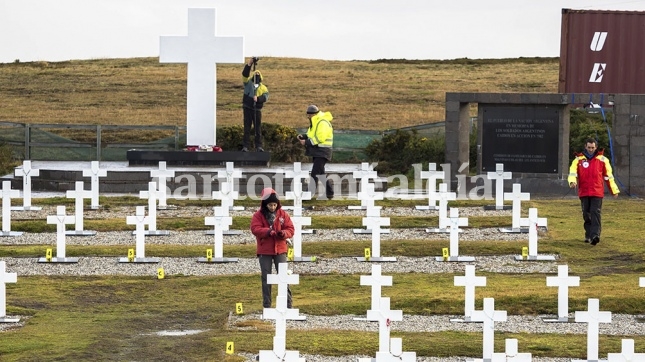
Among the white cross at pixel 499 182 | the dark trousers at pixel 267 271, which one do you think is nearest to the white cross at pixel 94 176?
the white cross at pixel 499 182

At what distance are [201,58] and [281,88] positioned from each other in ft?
95.9

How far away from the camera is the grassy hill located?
55688 mm

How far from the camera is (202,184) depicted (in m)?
32.1

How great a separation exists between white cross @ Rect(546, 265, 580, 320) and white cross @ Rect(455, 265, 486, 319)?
2.67 feet

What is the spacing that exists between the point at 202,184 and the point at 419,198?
483cm

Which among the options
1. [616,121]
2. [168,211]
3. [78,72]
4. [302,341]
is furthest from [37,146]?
[78,72]

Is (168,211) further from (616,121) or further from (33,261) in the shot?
(616,121)

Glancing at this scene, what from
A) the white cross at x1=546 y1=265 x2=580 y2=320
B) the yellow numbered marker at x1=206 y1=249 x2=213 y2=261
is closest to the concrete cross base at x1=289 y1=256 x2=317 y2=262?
the yellow numbered marker at x1=206 y1=249 x2=213 y2=261

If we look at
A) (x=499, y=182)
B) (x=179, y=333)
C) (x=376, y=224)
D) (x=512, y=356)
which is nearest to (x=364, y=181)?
(x=499, y=182)

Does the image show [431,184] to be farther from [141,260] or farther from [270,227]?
[270,227]

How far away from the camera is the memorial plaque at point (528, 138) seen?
104 ft

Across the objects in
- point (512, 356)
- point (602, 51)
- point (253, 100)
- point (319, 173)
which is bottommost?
point (512, 356)

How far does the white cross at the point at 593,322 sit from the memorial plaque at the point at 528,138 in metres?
16.6

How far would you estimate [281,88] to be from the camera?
208 feet
